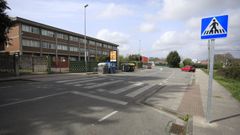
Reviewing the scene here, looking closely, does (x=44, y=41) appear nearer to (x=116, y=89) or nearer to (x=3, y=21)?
(x=3, y=21)

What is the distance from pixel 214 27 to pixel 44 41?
49.1 metres

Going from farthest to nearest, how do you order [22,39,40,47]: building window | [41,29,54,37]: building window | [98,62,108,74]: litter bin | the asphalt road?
[41,29,54,37]: building window
[22,39,40,47]: building window
[98,62,108,74]: litter bin
the asphalt road

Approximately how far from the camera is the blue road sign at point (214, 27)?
5152 mm

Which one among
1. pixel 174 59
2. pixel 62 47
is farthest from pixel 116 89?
pixel 174 59

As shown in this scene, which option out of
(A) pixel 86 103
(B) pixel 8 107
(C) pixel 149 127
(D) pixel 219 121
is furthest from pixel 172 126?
(B) pixel 8 107

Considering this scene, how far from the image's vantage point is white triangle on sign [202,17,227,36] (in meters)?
5.21

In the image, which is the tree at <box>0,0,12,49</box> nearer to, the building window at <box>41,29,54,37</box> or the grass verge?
the grass verge

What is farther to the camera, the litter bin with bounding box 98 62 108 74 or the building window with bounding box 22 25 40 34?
the building window with bounding box 22 25 40 34

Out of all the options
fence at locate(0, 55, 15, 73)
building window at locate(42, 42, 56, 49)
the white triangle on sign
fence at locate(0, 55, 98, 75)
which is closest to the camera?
the white triangle on sign

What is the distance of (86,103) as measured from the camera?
25.5 ft

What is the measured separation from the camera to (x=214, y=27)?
5340 mm

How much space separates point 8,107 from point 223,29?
24.9ft

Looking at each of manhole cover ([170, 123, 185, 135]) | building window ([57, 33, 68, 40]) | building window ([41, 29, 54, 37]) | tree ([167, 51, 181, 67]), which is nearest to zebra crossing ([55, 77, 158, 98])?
manhole cover ([170, 123, 185, 135])

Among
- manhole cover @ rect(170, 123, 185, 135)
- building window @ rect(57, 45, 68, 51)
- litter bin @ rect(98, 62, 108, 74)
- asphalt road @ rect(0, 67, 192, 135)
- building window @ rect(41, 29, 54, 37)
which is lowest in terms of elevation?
manhole cover @ rect(170, 123, 185, 135)
